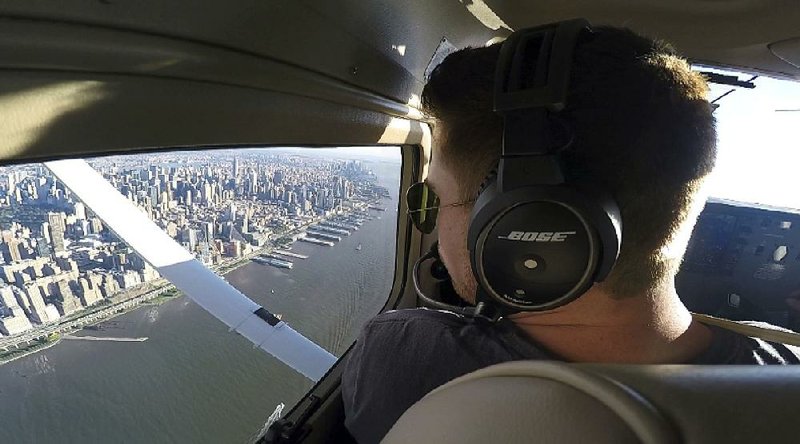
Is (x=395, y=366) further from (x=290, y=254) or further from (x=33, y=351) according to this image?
(x=290, y=254)

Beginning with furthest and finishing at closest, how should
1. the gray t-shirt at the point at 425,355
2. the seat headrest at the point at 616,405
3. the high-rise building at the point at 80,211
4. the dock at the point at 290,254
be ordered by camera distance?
1. the dock at the point at 290,254
2. the high-rise building at the point at 80,211
3. the gray t-shirt at the point at 425,355
4. the seat headrest at the point at 616,405

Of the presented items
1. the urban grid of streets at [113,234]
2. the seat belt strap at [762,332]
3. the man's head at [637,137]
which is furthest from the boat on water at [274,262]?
the seat belt strap at [762,332]

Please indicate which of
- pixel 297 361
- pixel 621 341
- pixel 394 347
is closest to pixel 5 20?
pixel 394 347

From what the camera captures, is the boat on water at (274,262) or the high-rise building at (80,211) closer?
the high-rise building at (80,211)

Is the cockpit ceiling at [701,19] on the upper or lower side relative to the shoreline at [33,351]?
upper

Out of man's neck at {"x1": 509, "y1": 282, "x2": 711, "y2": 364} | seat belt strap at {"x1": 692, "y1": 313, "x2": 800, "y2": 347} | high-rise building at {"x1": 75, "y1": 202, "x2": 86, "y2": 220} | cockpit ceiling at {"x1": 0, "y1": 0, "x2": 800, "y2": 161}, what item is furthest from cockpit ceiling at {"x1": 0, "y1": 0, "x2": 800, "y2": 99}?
seat belt strap at {"x1": 692, "y1": 313, "x2": 800, "y2": 347}

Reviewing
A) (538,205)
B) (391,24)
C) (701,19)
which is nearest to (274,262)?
(391,24)

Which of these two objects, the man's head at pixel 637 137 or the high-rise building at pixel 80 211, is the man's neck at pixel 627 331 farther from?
the high-rise building at pixel 80 211
